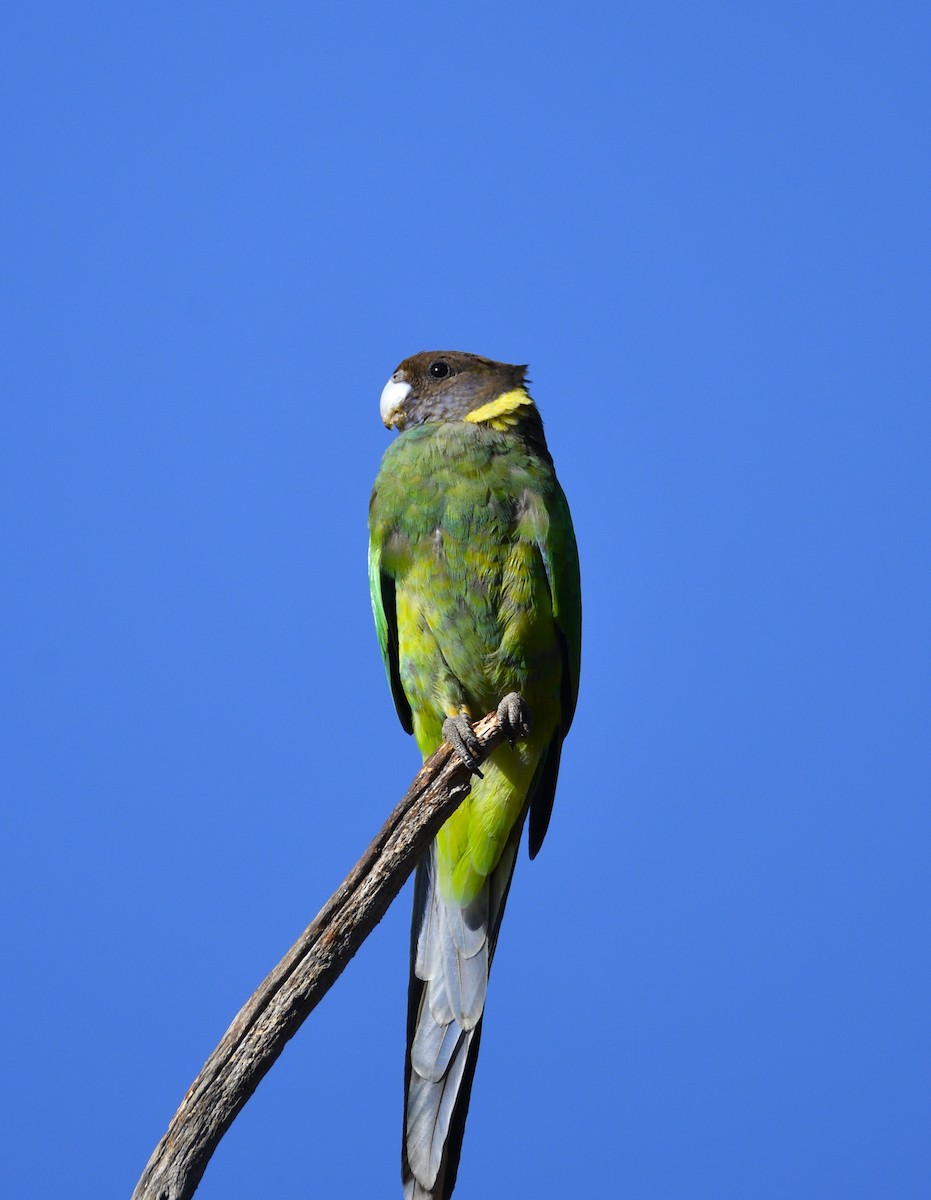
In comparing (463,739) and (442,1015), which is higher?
(463,739)

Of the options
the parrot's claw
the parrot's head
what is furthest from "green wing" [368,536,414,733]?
the parrot's head

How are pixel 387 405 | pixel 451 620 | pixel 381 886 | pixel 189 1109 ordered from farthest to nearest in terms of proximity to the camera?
pixel 387 405
pixel 451 620
pixel 381 886
pixel 189 1109

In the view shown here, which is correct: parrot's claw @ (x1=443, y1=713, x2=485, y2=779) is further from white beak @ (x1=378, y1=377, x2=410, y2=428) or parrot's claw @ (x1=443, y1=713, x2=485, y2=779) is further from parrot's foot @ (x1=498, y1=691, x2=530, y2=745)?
white beak @ (x1=378, y1=377, x2=410, y2=428)

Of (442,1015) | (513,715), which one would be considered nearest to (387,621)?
(513,715)

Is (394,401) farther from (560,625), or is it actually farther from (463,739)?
(463,739)

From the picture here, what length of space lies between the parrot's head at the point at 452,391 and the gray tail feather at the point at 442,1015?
1298 millimetres

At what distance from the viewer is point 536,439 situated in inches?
146

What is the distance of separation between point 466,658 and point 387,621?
37cm

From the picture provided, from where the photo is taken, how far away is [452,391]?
12.4 feet

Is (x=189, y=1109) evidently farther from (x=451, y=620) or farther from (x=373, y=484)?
(x=373, y=484)

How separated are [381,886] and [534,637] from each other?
852 millimetres

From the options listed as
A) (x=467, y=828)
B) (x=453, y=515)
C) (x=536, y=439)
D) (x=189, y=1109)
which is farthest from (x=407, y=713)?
(x=189, y=1109)

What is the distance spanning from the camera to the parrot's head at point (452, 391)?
12.1 feet

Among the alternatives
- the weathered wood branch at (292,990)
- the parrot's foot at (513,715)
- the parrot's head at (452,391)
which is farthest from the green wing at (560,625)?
the weathered wood branch at (292,990)
